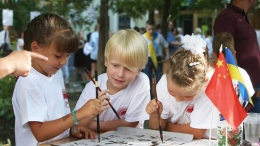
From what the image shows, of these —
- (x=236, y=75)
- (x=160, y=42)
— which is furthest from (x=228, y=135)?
(x=160, y=42)

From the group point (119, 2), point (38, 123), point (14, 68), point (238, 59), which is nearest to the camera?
point (14, 68)

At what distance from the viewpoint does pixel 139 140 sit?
93.9 inches

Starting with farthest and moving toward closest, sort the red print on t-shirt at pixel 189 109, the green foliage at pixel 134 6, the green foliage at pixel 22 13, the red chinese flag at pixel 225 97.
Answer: the green foliage at pixel 22 13, the green foliage at pixel 134 6, the red print on t-shirt at pixel 189 109, the red chinese flag at pixel 225 97

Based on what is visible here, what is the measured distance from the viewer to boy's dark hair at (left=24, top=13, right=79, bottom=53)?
8.18 ft

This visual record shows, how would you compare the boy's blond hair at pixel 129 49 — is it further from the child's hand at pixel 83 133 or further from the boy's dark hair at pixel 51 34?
the child's hand at pixel 83 133

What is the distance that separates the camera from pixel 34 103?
238 centimetres

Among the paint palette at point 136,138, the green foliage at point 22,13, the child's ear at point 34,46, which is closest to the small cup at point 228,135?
the paint palette at point 136,138

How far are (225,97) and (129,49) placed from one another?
0.70 m

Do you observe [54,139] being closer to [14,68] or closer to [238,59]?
[14,68]

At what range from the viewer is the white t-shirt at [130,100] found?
2824mm

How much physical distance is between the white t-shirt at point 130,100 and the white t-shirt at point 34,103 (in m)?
0.30

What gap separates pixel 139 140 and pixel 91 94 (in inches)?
24.0

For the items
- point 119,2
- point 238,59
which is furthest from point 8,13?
point 238,59

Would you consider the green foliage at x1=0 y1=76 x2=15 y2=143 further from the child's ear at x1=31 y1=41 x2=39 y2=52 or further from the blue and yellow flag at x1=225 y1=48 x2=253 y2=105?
the blue and yellow flag at x1=225 y1=48 x2=253 y2=105
